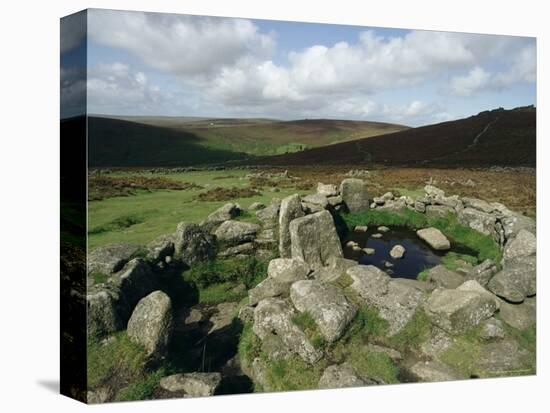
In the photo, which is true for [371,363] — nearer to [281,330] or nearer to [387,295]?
[387,295]

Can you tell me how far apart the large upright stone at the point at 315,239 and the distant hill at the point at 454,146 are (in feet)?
5.34

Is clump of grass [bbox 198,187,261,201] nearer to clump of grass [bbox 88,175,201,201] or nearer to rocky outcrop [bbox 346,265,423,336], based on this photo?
clump of grass [bbox 88,175,201,201]

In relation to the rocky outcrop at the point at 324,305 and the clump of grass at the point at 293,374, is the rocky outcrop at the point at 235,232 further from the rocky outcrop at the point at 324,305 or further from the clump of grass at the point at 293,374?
the clump of grass at the point at 293,374

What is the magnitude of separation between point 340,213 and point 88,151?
683 cm

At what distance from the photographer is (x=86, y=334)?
1326 cm

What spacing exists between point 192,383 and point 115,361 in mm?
1774

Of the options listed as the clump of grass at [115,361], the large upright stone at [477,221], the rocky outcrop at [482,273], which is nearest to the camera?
the clump of grass at [115,361]

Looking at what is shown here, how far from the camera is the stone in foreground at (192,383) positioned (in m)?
13.7

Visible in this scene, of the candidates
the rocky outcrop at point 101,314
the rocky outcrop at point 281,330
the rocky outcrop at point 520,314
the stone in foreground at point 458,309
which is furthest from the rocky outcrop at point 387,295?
the rocky outcrop at point 101,314

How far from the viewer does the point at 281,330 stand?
1462 cm

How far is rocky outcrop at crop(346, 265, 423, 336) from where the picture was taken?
15.4m

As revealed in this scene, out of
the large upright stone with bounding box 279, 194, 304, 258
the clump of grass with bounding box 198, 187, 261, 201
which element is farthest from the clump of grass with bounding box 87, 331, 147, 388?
the large upright stone with bounding box 279, 194, 304, 258

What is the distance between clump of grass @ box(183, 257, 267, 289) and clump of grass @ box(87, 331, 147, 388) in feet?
7.63

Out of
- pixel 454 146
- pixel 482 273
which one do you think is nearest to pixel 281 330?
pixel 482 273
